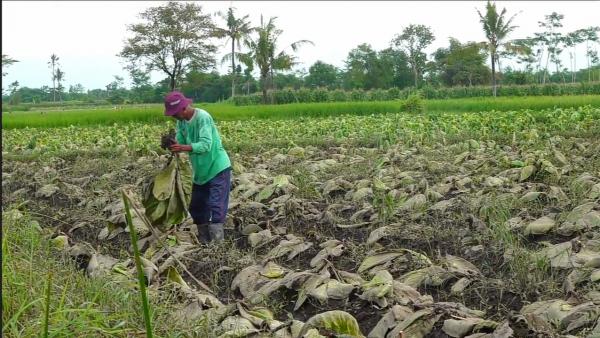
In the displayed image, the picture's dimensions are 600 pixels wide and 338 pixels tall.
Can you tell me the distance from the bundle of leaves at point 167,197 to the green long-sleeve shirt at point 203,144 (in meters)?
0.30

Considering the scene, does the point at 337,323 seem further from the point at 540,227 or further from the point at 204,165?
the point at 204,165

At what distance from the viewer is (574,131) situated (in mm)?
8281

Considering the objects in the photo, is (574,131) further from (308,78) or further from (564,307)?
(308,78)

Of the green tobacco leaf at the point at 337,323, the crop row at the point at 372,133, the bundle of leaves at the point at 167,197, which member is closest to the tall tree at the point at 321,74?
the crop row at the point at 372,133

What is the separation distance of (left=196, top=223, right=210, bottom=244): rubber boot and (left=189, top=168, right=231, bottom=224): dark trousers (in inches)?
1.1

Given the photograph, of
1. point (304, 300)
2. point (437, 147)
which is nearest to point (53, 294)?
point (304, 300)

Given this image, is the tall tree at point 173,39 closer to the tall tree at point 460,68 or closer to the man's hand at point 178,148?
the tall tree at point 460,68

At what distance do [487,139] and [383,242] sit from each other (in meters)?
4.61

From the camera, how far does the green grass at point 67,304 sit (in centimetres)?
216

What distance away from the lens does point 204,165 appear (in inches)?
170

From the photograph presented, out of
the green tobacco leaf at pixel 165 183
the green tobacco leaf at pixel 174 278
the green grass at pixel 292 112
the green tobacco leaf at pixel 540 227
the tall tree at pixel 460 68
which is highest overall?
the tall tree at pixel 460 68

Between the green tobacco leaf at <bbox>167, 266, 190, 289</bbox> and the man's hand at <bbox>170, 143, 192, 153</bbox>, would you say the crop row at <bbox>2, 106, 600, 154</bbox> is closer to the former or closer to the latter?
the man's hand at <bbox>170, 143, 192, 153</bbox>

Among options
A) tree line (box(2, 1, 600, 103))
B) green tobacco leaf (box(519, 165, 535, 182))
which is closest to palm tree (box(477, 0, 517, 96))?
tree line (box(2, 1, 600, 103))

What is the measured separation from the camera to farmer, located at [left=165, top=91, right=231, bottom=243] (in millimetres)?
4113
